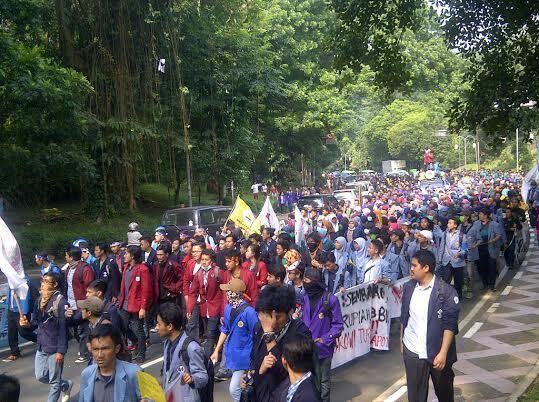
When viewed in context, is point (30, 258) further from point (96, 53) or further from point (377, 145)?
point (377, 145)

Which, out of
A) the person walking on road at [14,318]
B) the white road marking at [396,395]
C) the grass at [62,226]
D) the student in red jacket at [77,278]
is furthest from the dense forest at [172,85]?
the person walking on road at [14,318]

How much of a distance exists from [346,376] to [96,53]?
14.1 m

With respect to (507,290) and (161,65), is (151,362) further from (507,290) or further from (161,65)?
(161,65)

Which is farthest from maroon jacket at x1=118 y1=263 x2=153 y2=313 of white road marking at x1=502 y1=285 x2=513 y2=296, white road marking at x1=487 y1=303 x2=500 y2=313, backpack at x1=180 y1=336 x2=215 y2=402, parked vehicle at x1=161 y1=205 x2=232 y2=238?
parked vehicle at x1=161 y1=205 x2=232 y2=238

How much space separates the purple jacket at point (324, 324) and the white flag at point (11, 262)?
12.7 ft

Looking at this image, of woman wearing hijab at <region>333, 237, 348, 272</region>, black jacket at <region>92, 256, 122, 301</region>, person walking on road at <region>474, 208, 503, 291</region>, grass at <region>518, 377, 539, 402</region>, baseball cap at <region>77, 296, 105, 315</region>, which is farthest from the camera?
person walking on road at <region>474, 208, 503, 291</region>

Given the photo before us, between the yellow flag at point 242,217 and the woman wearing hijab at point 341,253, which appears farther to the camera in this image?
the yellow flag at point 242,217

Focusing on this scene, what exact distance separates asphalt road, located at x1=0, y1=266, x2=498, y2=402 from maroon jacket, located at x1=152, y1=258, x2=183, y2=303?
3.12 ft

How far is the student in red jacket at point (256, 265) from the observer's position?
814 centimetres

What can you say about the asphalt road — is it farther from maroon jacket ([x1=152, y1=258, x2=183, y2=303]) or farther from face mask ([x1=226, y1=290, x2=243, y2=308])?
face mask ([x1=226, y1=290, x2=243, y2=308])

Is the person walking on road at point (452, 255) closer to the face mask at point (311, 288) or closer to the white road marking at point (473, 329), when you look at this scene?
the white road marking at point (473, 329)

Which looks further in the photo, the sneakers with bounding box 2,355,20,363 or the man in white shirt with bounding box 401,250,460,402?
the sneakers with bounding box 2,355,20,363

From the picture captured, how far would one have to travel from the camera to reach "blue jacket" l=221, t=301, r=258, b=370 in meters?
5.41

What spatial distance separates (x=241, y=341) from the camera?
5461 mm
